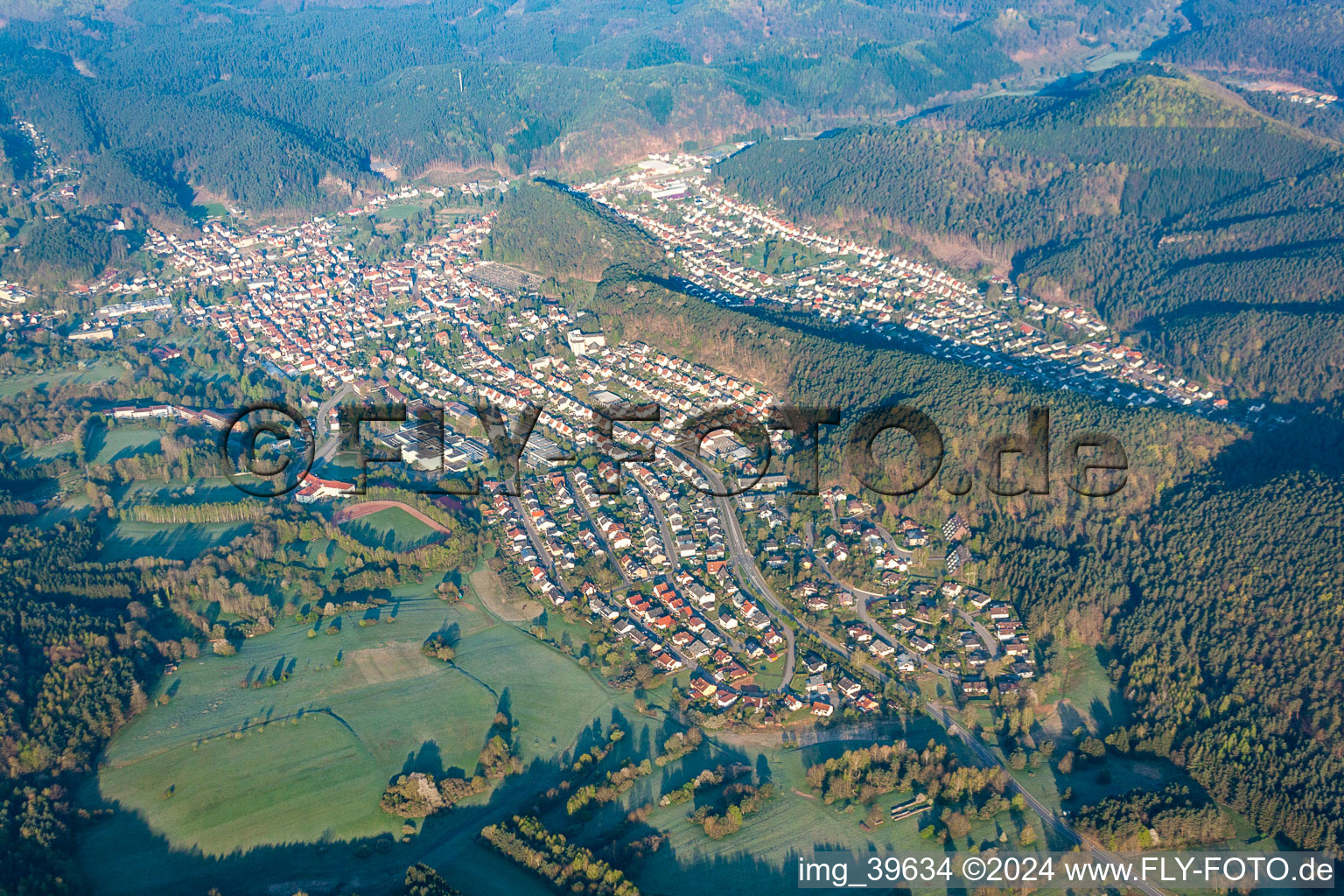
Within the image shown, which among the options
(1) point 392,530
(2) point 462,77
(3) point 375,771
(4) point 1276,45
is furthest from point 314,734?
(4) point 1276,45

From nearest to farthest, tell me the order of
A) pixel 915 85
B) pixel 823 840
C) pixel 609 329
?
pixel 823 840, pixel 609 329, pixel 915 85

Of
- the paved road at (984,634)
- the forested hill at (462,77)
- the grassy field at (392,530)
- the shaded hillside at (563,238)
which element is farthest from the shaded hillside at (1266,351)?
the forested hill at (462,77)

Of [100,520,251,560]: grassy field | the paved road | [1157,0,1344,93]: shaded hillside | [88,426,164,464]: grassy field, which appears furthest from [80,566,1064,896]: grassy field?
[1157,0,1344,93]: shaded hillside

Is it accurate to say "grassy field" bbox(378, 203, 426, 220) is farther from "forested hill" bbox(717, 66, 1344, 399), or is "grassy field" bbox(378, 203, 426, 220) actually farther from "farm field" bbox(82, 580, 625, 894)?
"farm field" bbox(82, 580, 625, 894)

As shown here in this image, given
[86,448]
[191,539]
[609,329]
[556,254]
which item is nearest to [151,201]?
[556,254]

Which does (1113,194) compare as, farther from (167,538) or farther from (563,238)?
(167,538)

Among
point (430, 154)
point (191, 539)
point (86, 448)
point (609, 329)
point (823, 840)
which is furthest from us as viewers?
point (430, 154)

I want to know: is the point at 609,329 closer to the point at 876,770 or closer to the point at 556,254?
the point at 556,254
